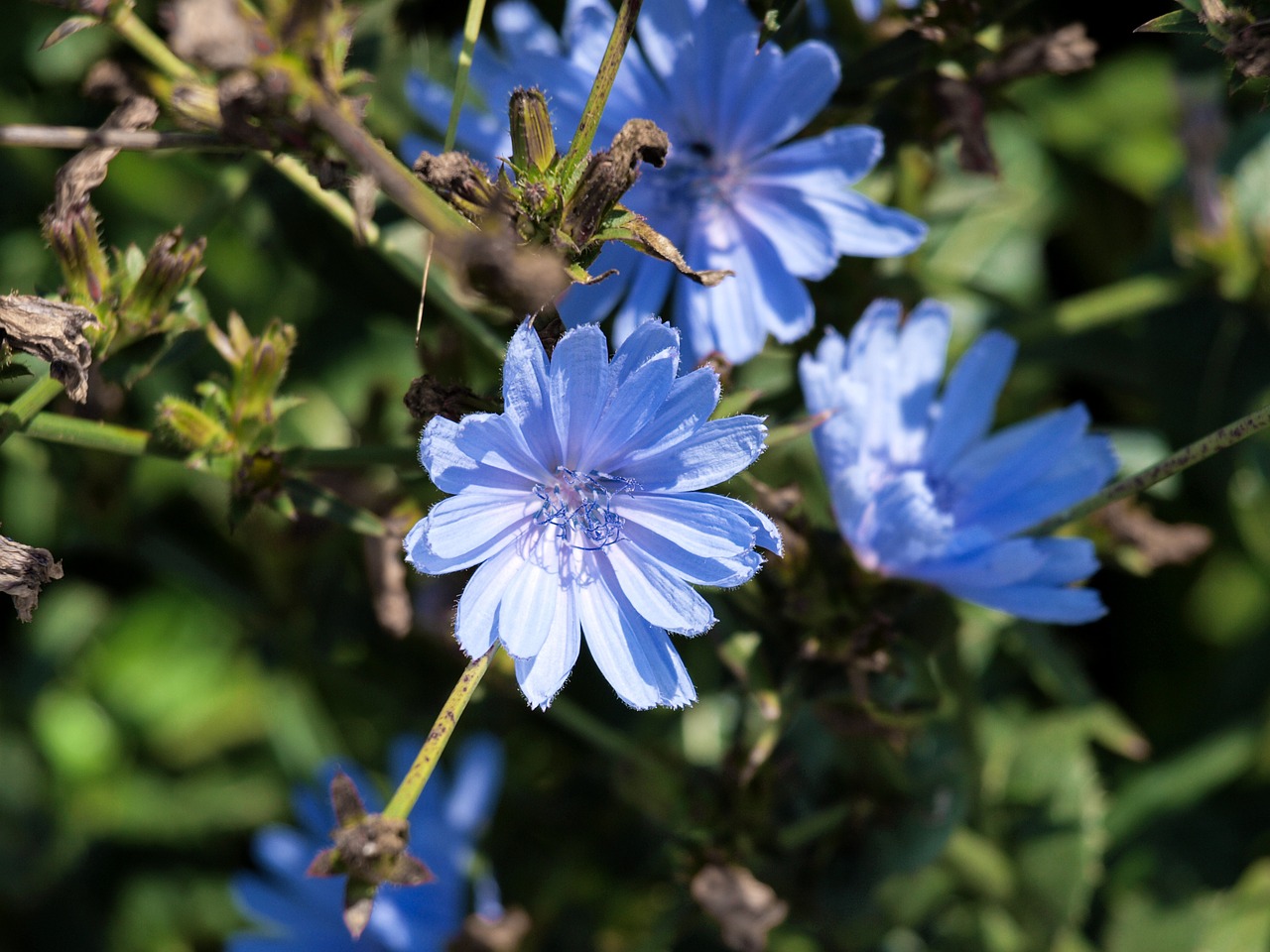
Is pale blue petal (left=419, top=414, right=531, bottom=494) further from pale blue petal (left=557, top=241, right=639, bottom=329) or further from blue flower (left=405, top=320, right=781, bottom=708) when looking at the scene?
pale blue petal (left=557, top=241, right=639, bottom=329)

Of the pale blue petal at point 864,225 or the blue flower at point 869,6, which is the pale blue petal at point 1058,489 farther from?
the blue flower at point 869,6

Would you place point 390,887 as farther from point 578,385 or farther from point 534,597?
point 578,385

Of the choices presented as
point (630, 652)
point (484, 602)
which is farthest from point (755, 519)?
point (484, 602)

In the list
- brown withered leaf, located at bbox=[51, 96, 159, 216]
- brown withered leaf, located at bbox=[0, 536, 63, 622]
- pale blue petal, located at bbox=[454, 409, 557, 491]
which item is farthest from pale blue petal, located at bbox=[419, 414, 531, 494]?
brown withered leaf, located at bbox=[51, 96, 159, 216]

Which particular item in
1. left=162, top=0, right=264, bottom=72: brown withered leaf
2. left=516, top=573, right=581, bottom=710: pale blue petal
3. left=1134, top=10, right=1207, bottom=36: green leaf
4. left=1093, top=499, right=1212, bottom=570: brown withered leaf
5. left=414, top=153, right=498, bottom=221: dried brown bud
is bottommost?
left=1093, top=499, right=1212, bottom=570: brown withered leaf

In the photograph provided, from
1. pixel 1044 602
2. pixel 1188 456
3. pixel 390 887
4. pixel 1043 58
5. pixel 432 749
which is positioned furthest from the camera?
pixel 390 887

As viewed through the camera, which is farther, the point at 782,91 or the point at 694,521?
the point at 782,91

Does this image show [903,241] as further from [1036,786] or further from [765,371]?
[1036,786]
